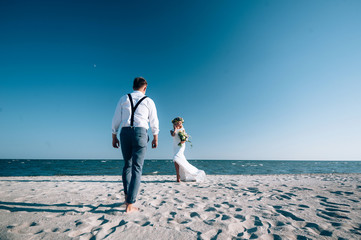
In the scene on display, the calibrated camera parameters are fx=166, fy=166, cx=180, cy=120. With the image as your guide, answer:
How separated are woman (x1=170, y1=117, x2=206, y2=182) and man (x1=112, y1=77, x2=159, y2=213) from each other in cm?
324

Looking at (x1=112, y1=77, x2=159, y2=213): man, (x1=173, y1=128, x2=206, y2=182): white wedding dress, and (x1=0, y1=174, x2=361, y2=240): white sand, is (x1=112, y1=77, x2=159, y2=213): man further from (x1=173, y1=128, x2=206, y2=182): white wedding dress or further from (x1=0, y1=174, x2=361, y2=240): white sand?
(x1=173, y1=128, x2=206, y2=182): white wedding dress

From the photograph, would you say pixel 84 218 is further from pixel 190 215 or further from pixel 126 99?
pixel 126 99

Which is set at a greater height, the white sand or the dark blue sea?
the white sand

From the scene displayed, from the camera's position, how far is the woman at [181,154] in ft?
20.7

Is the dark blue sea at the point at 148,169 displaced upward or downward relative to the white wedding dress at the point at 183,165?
downward

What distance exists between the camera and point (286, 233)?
2104 mm

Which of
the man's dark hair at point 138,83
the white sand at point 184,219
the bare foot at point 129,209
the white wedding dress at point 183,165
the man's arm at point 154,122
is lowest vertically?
the white sand at point 184,219

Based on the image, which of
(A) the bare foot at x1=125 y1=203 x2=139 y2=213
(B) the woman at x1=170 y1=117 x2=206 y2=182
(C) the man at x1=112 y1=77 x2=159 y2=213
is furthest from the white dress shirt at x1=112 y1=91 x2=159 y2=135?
(B) the woman at x1=170 y1=117 x2=206 y2=182

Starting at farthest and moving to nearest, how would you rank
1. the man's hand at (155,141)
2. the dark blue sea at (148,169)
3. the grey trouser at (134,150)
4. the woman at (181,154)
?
the dark blue sea at (148,169)
the woman at (181,154)
the man's hand at (155,141)
the grey trouser at (134,150)

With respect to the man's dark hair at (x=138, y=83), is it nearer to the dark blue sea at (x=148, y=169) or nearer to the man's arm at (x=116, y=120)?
the man's arm at (x=116, y=120)

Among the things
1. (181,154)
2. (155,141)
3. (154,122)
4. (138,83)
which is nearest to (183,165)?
(181,154)

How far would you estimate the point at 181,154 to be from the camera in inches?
253

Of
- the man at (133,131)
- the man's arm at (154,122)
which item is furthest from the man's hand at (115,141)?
the man's arm at (154,122)

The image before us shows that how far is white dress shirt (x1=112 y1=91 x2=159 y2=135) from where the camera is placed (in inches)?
113
